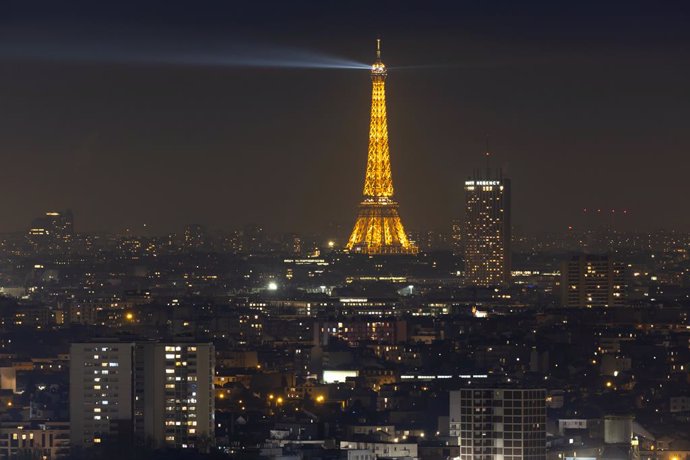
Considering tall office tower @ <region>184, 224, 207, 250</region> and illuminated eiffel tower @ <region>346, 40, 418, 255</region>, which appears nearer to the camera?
illuminated eiffel tower @ <region>346, 40, 418, 255</region>

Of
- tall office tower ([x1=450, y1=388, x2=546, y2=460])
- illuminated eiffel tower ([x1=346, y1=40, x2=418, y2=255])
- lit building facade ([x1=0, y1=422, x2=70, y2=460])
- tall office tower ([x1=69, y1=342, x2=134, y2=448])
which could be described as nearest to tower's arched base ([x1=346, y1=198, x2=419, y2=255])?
illuminated eiffel tower ([x1=346, y1=40, x2=418, y2=255])

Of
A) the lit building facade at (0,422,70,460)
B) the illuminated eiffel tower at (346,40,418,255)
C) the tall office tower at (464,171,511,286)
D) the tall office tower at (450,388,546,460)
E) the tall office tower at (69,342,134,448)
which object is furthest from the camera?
the tall office tower at (464,171,511,286)

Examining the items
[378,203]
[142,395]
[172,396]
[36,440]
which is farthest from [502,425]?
[378,203]

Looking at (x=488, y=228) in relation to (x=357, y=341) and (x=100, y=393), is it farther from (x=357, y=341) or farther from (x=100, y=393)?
(x=100, y=393)

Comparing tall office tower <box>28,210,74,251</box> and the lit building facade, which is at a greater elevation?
tall office tower <box>28,210,74,251</box>

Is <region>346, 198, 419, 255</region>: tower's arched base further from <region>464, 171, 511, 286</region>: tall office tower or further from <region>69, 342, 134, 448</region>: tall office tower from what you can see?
<region>69, 342, 134, 448</region>: tall office tower

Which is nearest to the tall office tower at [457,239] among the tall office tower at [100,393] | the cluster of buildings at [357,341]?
the cluster of buildings at [357,341]

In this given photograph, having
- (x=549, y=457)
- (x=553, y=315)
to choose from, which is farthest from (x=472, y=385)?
(x=553, y=315)
